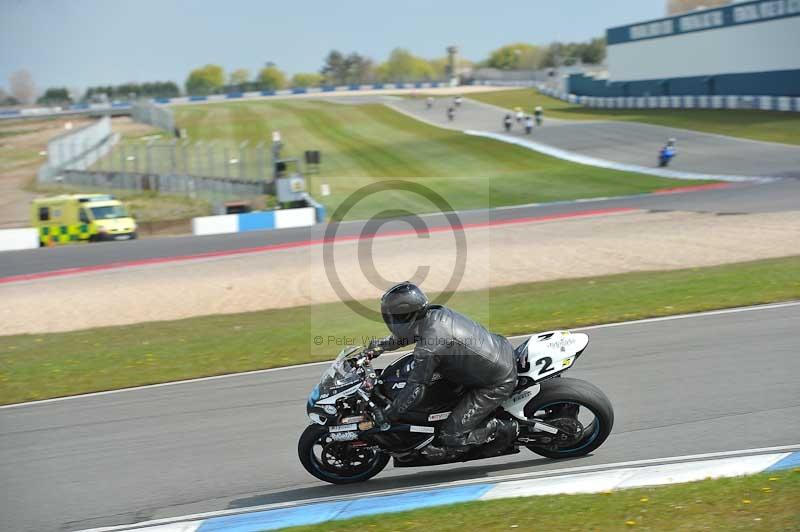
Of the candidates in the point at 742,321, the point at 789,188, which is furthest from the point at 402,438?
the point at 789,188

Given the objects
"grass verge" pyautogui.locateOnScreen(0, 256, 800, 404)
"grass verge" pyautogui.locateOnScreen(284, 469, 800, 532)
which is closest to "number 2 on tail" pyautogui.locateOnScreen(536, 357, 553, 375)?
"grass verge" pyautogui.locateOnScreen(284, 469, 800, 532)

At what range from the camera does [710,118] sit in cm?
5472

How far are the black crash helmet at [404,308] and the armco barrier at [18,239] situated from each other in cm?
2776

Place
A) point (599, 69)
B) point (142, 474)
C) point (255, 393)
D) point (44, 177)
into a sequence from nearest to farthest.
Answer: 1. point (142, 474)
2. point (255, 393)
3. point (44, 177)
4. point (599, 69)

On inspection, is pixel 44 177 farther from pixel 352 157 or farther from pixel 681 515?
pixel 681 515

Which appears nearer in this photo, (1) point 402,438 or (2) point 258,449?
(1) point 402,438

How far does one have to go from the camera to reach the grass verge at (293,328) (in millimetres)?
12273

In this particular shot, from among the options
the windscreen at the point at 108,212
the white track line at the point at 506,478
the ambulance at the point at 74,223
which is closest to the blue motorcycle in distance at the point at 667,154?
the ambulance at the point at 74,223

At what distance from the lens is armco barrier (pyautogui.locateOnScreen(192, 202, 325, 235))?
32.3 metres

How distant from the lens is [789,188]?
29688 millimetres

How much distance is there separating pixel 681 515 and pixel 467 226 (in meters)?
23.0

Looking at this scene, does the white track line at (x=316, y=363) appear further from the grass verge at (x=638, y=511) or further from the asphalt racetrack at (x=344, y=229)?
the asphalt racetrack at (x=344, y=229)

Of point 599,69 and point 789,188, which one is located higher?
point 599,69

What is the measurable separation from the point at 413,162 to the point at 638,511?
144 feet
